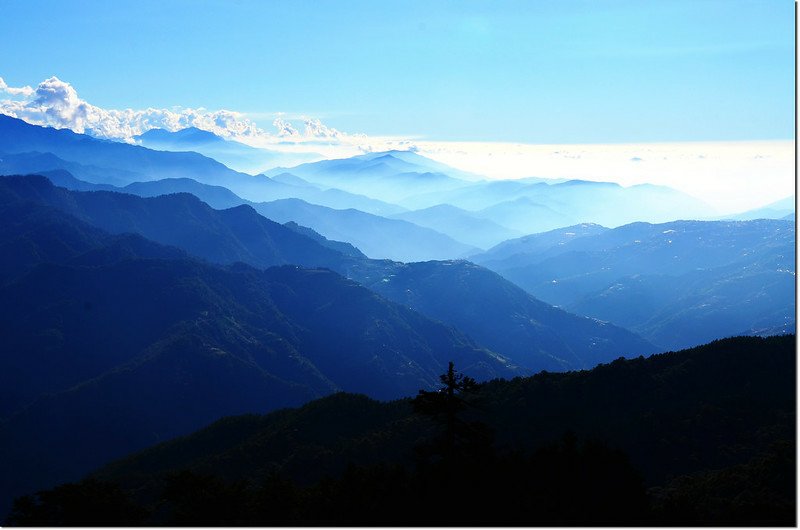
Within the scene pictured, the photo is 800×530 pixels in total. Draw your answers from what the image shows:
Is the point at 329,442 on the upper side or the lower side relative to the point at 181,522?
lower

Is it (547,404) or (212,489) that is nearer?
(212,489)

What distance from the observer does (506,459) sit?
40500 mm

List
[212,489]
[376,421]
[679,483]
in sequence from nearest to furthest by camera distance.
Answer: [212,489], [679,483], [376,421]

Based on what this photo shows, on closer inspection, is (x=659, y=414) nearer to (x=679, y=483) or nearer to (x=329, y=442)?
(x=679, y=483)

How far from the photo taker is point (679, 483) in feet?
276

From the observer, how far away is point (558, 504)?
112 feet

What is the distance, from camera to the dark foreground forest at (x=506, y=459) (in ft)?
106

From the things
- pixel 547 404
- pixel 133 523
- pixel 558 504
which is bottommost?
pixel 547 404

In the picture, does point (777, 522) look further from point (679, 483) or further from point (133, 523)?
point (679, 483)

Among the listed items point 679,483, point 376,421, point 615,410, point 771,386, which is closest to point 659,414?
point 615,410

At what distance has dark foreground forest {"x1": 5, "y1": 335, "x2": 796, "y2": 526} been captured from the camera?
106 ft

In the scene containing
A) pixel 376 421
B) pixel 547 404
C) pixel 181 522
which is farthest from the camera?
pixel 376 421

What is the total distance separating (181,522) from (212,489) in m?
6.95

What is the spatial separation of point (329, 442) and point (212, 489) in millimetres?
103790
